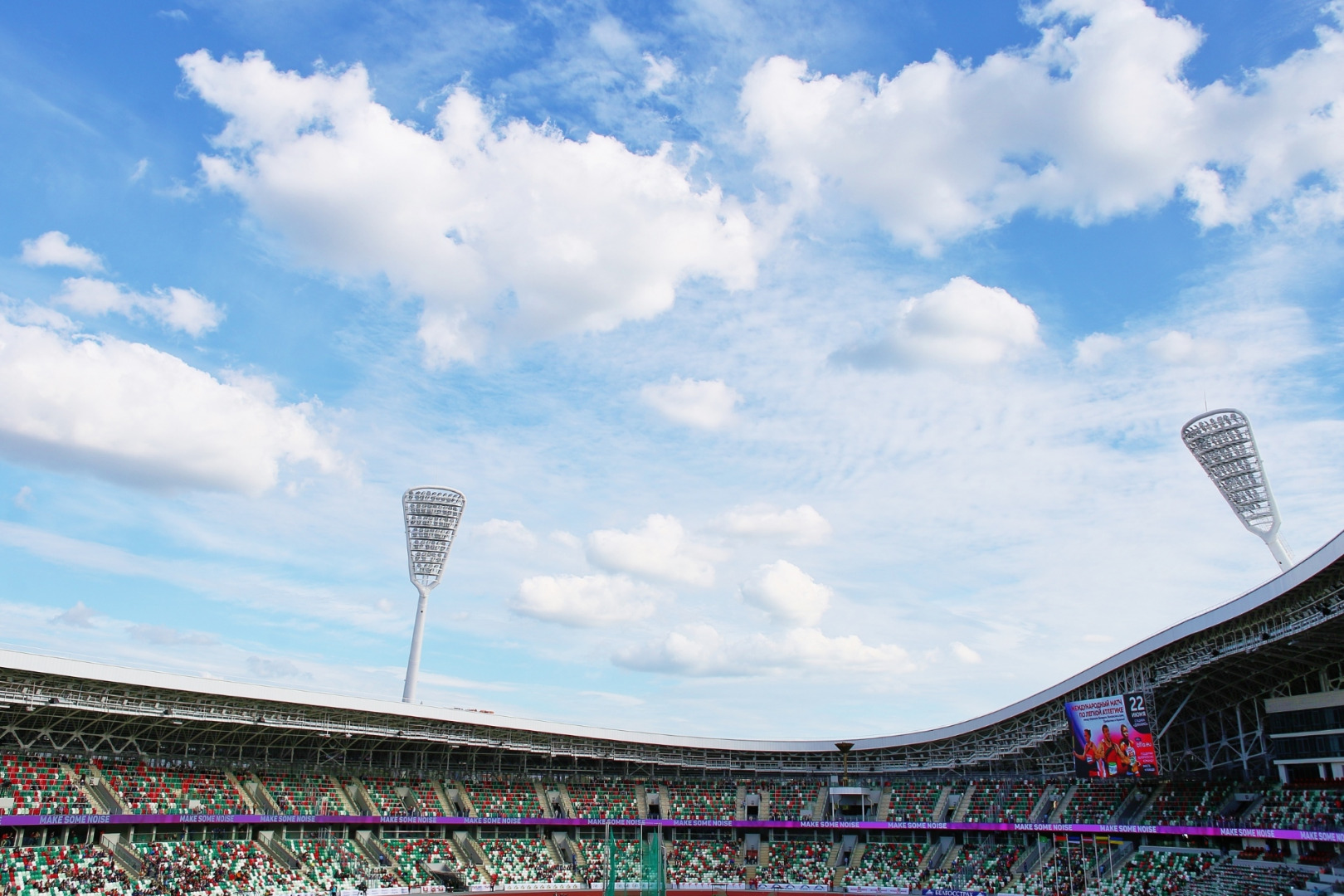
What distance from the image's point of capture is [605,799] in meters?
73.8

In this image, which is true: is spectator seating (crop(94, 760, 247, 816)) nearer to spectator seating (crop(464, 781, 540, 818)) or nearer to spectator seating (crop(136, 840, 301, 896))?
spectator seating (crop(136, 840, 301, 896))

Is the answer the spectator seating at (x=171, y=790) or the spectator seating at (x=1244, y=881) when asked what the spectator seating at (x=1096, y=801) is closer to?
the spectator seating at (x=1244, y=881)

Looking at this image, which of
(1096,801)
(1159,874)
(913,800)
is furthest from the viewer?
(913,800)

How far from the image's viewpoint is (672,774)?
79188 mm

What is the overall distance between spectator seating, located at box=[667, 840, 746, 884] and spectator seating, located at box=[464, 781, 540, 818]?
34.4 feet

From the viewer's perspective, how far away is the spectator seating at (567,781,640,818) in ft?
236

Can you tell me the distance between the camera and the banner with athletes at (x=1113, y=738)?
5184cm

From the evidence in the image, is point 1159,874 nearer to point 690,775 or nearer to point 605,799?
point 690,775

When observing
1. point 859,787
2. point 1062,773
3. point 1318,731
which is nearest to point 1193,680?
point 1318,731

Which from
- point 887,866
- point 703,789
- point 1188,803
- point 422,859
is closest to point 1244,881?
point 1188,803

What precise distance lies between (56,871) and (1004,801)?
57.6 metres

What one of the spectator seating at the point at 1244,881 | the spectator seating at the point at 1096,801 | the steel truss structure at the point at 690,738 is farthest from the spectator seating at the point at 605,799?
the spectator seating at the point at 1244,881

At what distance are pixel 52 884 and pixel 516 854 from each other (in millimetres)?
29012

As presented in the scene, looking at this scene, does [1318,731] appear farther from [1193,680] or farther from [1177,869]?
[1177,869]
